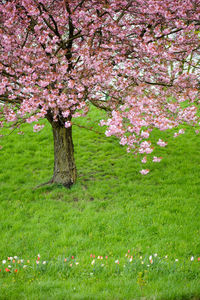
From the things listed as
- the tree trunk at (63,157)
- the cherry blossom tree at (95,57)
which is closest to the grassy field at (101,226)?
the tree trunk at (63,157)

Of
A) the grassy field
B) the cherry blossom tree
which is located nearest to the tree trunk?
the grassy field

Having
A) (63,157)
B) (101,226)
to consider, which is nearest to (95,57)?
(63,157)

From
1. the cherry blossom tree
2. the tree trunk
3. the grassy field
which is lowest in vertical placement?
the grassy field

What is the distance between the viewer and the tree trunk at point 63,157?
935cm

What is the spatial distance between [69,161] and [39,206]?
202 centimetres

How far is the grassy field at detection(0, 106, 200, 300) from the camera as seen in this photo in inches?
174

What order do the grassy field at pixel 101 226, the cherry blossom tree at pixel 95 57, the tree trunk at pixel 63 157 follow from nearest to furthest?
the grassy field at pixel 101 226
the cherry blossom tree at pixel 95 57
the tree trunk at pixel 63 157

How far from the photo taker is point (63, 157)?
9414mm

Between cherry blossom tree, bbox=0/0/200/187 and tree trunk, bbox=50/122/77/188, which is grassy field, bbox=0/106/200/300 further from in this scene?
cherry blossom tree, bbox=0/0/200/187

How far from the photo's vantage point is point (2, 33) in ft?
25.2

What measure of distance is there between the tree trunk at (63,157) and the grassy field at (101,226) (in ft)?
1.20

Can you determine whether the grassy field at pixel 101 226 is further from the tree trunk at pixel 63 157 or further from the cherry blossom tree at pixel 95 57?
the cherry blossom tree at pixel 95 57

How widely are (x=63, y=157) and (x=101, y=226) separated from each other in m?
3.32

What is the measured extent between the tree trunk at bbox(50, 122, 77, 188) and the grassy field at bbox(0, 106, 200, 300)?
37 cm
